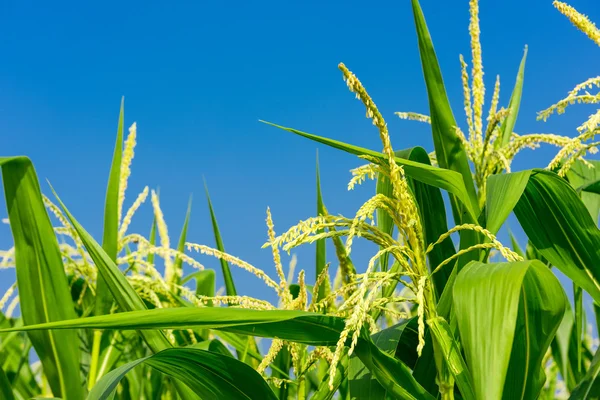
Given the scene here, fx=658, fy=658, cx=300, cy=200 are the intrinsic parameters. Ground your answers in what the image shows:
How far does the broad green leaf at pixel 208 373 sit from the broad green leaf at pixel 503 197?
655 millimetres

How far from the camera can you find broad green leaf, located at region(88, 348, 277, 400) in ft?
4.64

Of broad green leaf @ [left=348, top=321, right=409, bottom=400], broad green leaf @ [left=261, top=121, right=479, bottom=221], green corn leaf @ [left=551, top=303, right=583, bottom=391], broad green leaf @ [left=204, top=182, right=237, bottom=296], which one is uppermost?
broad green leaf @ [left=261, top=121, right=479, bottom=221]

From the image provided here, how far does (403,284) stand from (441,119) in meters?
0.70

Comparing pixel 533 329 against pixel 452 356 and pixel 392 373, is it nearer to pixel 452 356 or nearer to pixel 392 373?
pixel 452 356

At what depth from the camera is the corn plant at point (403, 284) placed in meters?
1.20

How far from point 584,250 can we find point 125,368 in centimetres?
117

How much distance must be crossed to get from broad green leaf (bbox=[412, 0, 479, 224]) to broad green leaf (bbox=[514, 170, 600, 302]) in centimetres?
19

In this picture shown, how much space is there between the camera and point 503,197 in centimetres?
156

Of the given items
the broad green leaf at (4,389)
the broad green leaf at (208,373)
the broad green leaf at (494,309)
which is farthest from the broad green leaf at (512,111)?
the broad green leaf at (4,389)

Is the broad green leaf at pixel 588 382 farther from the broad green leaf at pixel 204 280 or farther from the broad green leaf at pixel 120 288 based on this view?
the broad green leaf at pixel 204 280

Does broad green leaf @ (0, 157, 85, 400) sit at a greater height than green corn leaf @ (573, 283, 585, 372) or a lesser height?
greater

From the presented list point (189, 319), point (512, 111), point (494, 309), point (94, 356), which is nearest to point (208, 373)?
point (189, 319)

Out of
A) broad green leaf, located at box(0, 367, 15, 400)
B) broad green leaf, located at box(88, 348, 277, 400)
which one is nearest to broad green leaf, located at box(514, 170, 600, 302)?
broad green leaf, located at box(88, 348, 277, 400)

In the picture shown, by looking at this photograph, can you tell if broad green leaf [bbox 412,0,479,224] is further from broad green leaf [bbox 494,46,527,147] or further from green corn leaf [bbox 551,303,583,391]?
green corn leaf [bbox 551,303,583,391]
